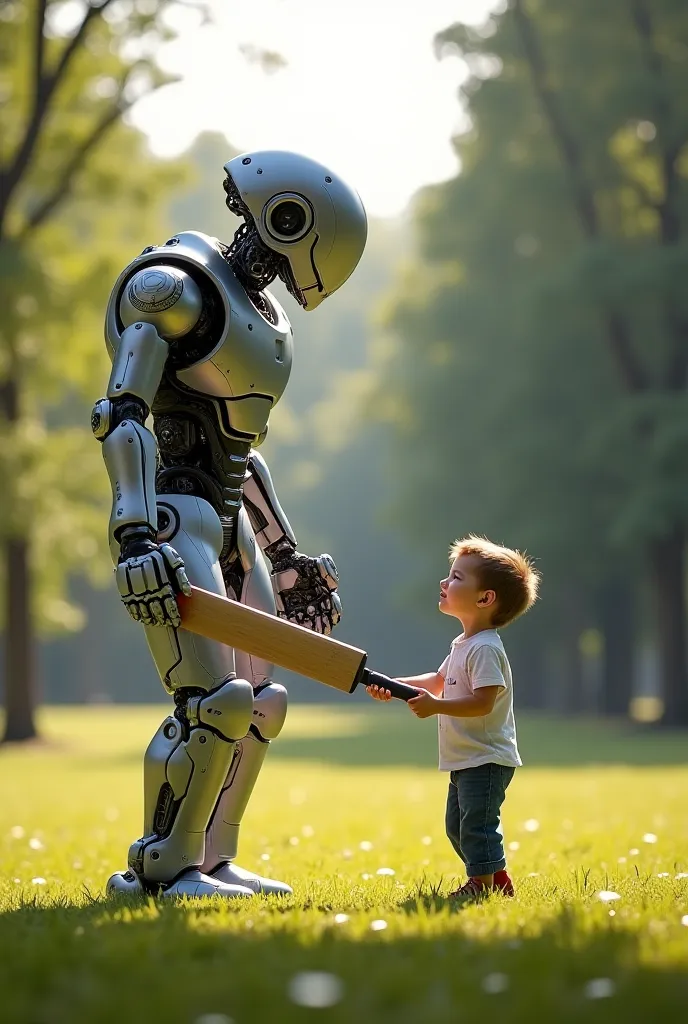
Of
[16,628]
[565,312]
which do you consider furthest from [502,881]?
[565,312]

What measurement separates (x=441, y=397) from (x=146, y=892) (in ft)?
87.0

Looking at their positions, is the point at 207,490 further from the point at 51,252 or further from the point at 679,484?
the point at 679,484

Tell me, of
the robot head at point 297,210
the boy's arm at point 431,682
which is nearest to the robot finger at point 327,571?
the boy's arm at point 431,682

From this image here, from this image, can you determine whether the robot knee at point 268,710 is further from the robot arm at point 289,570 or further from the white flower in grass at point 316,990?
the white flower in grass at point 316,990

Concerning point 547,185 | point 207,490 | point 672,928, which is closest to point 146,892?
point 207,490

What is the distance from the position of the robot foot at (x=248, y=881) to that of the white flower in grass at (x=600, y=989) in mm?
2228

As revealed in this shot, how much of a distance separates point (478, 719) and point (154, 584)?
4.60 feet

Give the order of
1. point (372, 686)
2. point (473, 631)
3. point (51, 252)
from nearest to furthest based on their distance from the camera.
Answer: point (372, 686)
point (473, 631)
point (51, 252)

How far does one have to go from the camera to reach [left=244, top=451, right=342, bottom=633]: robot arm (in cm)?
633

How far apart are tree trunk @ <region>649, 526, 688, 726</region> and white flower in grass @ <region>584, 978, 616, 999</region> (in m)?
21.7

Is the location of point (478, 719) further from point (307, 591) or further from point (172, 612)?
point (172, 612)

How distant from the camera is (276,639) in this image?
5.04 metres

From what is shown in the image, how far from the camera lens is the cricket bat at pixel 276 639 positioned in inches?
198

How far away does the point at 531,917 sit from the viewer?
14.3 feet
